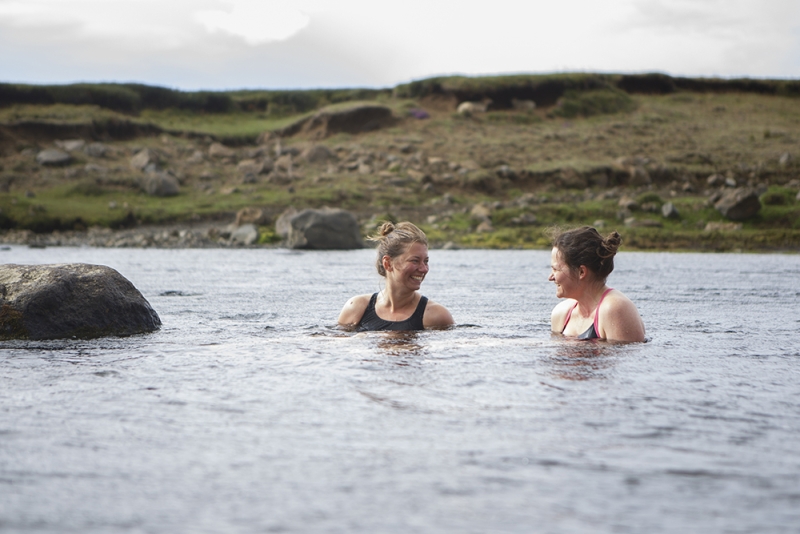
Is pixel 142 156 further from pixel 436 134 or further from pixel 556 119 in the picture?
pixel 556 119

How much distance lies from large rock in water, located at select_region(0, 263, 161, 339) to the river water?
0.34 m

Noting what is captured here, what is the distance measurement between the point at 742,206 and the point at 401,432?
30.2m

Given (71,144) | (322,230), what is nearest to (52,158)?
(71,144)

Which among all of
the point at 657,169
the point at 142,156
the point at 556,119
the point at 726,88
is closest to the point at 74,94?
the point at 142,156

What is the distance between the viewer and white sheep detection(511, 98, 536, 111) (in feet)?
198

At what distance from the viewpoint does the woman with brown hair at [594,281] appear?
284 inches

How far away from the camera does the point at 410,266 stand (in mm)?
7848

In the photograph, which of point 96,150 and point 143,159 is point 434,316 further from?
point 96,150

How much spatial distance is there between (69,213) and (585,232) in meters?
34.0

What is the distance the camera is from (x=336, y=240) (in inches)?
1139

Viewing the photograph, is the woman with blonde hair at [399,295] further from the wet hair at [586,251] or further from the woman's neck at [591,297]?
the woman's neck at [591,297]

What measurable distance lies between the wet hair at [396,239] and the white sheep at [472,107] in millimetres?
51420

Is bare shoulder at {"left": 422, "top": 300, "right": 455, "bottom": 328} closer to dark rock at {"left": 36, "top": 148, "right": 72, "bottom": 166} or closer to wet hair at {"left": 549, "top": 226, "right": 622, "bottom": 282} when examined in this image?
wet hair at {"left": 549, "top": 226, "right": 622, "bottom": 282}

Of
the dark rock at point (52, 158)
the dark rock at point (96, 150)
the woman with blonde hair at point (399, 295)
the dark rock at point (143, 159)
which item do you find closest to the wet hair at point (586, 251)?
the woman with blonde hair at point (399, 295)
